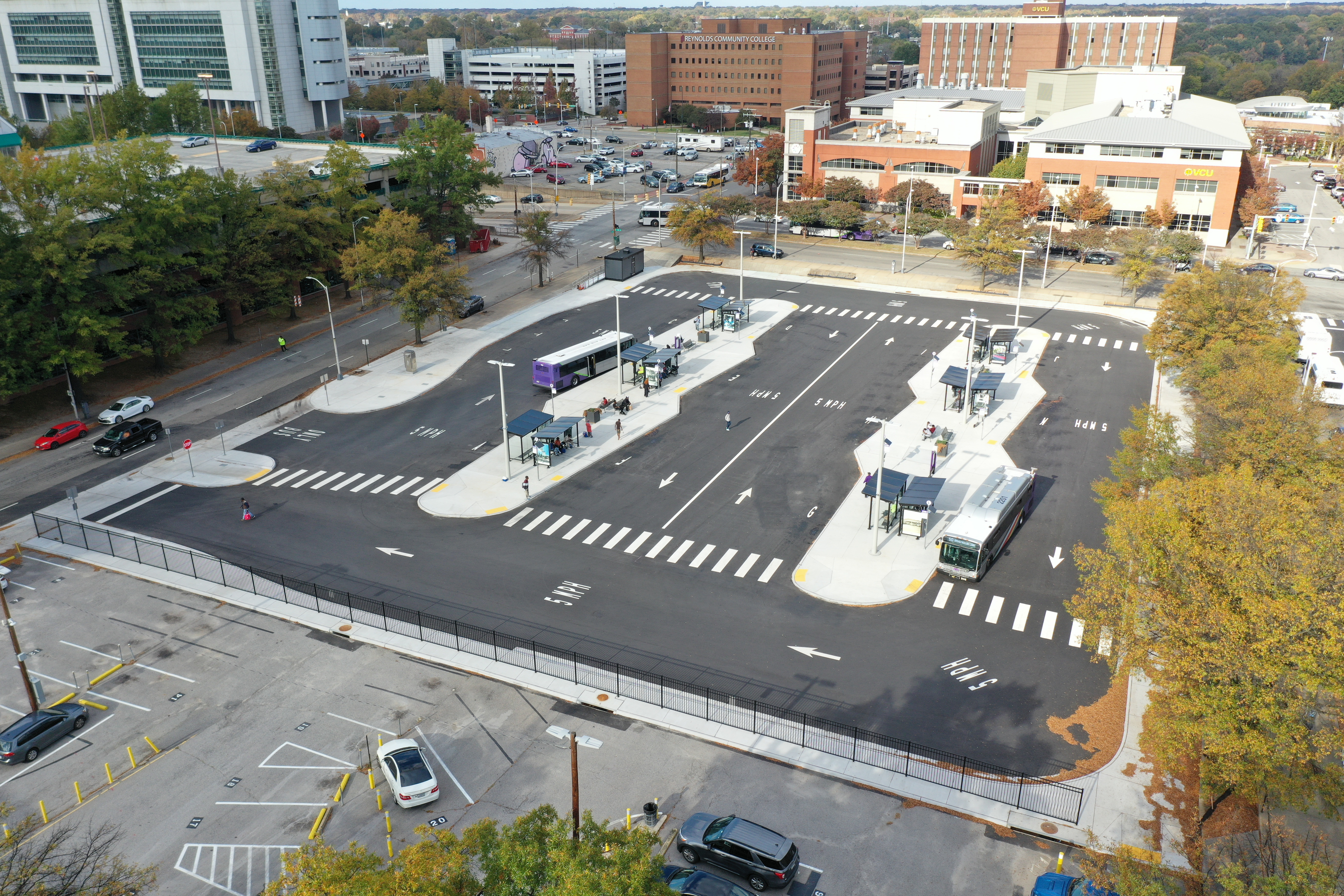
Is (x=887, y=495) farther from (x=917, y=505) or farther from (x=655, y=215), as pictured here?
(x=655, y=215)

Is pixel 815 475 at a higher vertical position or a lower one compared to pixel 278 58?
lower

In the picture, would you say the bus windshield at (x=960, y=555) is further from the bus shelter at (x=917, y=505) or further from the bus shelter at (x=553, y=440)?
the bus shelter at (x=553, y=440)

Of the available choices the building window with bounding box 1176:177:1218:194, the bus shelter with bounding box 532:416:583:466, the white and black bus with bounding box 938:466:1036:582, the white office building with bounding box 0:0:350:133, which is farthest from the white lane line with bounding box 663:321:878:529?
the white office building with bounding box 0:0:350:133

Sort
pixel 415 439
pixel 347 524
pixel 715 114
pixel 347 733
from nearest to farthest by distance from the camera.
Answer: pixel 347 733 < pixel 347 524 < pixel 415 439 < pixel 715 114

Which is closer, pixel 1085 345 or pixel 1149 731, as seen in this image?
pixel 1149 731

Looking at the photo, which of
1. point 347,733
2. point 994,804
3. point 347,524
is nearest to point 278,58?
point 347,524

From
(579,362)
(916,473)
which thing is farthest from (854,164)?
(916,473)

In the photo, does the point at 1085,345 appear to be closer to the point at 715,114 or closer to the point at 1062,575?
the point at 1062,575
